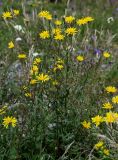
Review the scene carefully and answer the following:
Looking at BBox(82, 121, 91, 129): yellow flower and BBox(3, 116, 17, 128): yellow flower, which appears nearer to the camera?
BBox(3, 116, 17, 128): yellow flower

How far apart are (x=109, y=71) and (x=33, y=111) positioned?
2.38m

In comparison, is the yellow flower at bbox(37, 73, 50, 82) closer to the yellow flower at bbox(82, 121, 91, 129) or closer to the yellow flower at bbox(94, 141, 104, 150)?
the yellow flower at bbox(82, 121, 91, 129)

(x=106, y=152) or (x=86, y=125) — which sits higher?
(x=86, y=125)

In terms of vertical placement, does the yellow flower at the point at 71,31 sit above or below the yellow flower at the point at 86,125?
above

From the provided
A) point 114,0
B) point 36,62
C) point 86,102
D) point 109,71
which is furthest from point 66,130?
point 114,0

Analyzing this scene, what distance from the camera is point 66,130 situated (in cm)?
388

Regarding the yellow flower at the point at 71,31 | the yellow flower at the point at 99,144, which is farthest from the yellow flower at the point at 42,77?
the yellow flower at the point at 99,144

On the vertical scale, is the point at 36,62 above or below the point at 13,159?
above

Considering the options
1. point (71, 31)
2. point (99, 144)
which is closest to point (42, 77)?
point (71, 31)

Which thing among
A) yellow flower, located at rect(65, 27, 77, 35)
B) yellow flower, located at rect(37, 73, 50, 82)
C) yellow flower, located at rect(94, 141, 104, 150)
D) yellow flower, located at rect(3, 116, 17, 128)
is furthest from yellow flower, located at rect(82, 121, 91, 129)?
yellow flower, located at rect(65, 27, 77, 35)

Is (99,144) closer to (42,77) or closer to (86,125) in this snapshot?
(86,125)

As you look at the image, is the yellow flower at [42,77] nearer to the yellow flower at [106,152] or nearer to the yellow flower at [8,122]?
the yellow flower at [8,122]

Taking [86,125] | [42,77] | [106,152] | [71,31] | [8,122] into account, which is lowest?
[106,152]

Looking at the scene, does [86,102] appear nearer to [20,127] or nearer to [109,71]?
[20,127]
